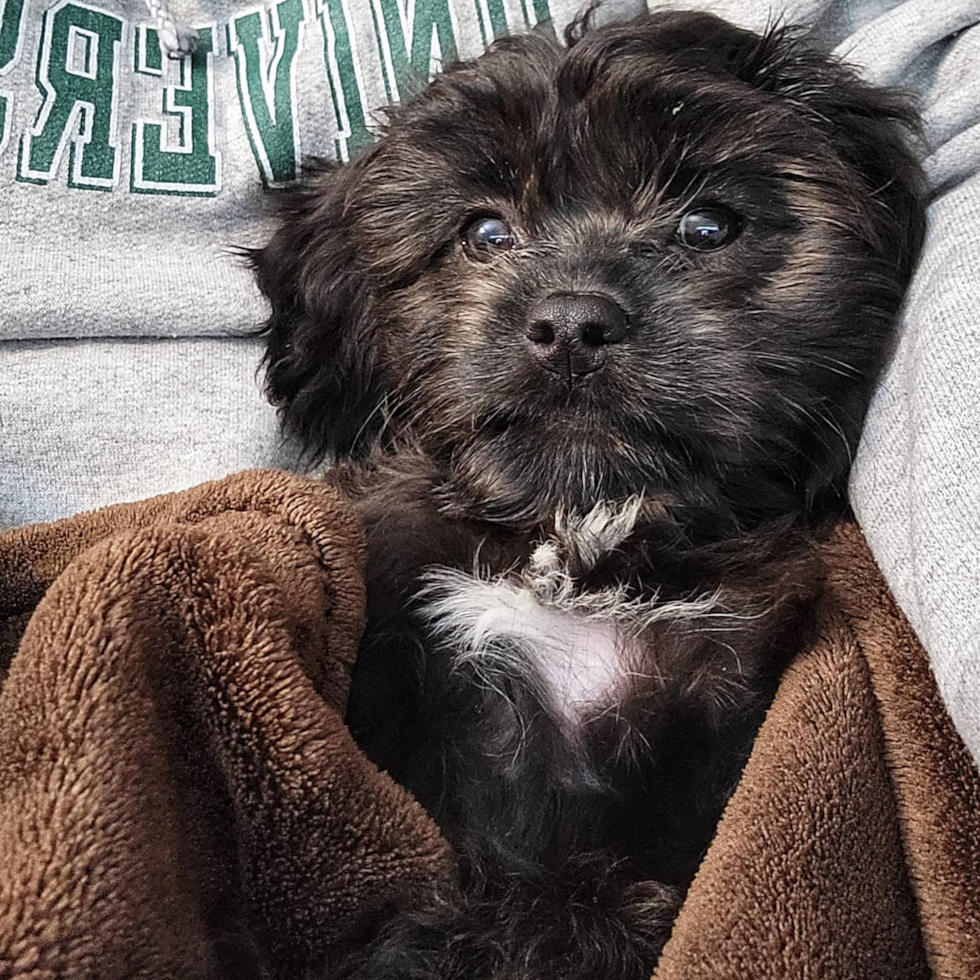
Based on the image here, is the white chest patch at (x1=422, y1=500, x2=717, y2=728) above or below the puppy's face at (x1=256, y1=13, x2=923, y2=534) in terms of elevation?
below

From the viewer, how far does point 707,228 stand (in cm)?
135

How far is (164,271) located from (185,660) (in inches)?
34.2

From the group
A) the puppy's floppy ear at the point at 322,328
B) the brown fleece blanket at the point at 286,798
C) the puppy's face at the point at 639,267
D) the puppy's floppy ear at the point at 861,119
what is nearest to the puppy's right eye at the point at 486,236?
the puppy's face at the point at 639,267

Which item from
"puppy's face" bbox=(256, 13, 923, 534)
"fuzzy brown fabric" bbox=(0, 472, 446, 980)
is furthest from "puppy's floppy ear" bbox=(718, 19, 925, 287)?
"fuzzy brown fabric" bbox=(0, 472, 446, 980)

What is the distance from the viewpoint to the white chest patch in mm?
1183

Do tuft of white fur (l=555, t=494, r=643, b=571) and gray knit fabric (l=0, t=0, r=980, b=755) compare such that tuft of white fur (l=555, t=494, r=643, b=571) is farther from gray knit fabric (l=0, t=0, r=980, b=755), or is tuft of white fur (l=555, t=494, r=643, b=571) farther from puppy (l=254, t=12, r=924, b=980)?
gray knit fabric (l=0, t=0, r=980, b=755)

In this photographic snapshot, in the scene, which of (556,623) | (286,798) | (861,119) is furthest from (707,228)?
(286,798)

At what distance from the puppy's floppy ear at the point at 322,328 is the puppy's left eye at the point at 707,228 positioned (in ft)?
1.38

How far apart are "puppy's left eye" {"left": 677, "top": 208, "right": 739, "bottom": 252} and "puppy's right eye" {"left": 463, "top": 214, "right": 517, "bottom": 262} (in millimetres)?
209

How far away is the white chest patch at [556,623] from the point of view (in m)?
1.18

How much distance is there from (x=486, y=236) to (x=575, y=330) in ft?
1.06

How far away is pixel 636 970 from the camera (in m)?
0.98

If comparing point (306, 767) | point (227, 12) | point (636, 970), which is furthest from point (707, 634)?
point (227, 12)

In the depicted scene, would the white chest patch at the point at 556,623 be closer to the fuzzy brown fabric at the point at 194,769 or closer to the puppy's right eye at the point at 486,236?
the fuzzy brown fabric at the point at 194,769
